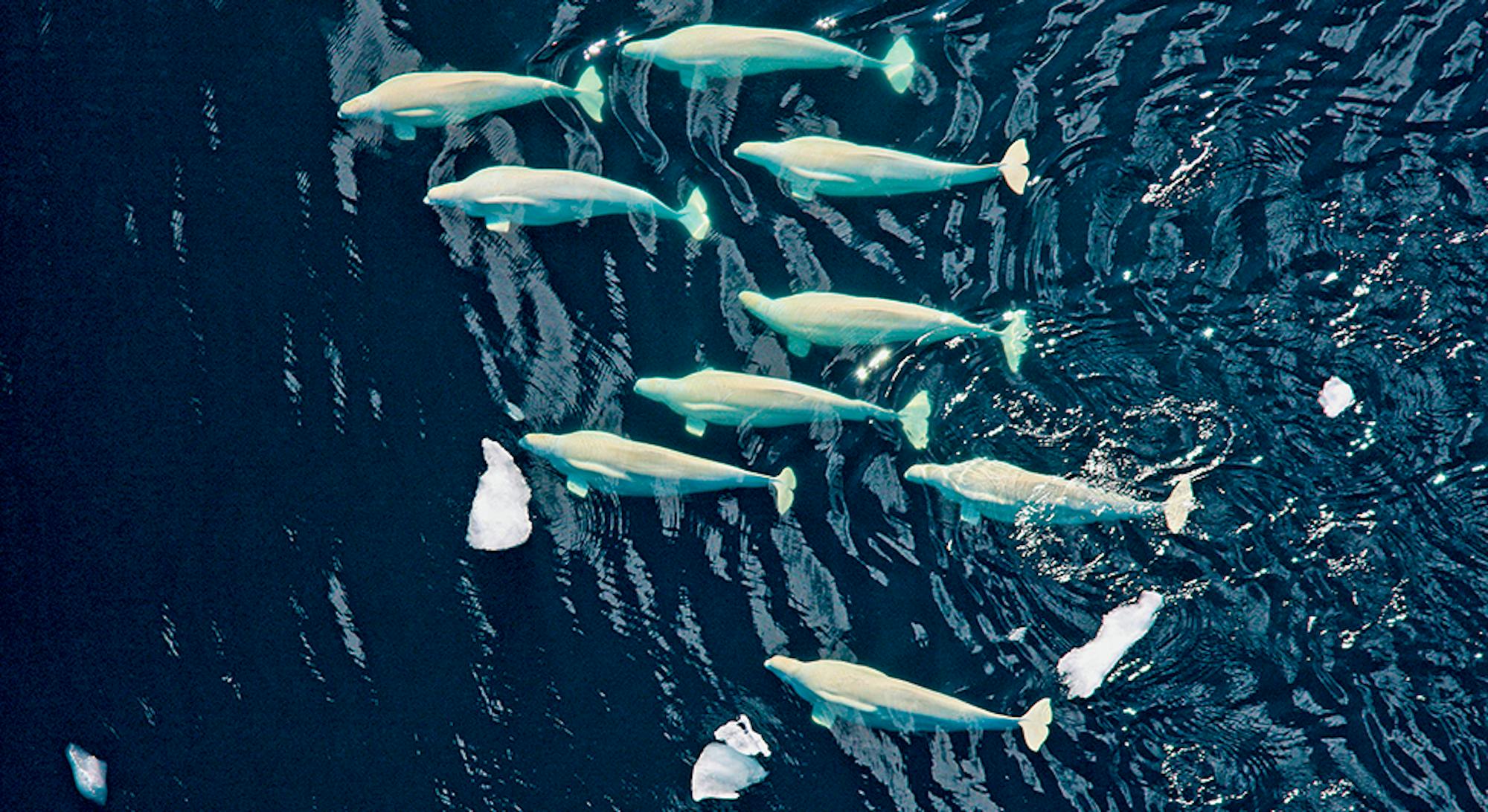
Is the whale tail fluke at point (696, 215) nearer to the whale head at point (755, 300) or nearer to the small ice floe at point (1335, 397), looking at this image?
the whale head at point (755, 300)

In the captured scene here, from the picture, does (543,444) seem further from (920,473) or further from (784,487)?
(920,473)

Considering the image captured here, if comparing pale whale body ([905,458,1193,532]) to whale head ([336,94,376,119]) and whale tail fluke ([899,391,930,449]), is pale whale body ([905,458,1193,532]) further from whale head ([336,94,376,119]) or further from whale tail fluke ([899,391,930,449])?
whale head ([336,94,376,119])

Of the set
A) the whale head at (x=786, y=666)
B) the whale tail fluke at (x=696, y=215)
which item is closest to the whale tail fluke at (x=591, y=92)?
the whale tail fluke at (x=696, y=215)

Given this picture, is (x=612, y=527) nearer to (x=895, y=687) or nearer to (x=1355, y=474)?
(x=895, y=687)

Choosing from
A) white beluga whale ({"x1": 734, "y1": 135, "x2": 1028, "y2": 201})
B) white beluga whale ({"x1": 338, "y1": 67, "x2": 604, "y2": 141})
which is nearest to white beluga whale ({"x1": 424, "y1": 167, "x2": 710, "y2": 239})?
white beluga whale ({"x1": 338, "y1": 67, "x2": 604, "y2": 141})

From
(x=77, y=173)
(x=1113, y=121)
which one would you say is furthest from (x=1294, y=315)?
(x=77, y=173)

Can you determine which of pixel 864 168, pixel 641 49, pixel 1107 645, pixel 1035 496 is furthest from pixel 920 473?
pixel 641 49
